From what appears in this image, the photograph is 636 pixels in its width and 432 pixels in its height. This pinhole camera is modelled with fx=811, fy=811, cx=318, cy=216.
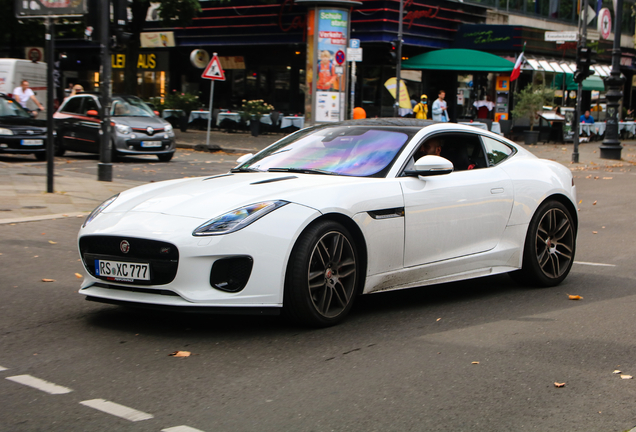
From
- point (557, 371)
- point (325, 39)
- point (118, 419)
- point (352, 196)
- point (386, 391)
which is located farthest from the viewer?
point (325, 39)

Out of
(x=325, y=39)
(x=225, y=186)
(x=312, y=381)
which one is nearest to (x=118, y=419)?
(x=312, y=381)

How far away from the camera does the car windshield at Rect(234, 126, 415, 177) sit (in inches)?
229

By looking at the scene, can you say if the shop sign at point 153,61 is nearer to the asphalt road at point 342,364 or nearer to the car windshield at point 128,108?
the car windshield at point 128,108

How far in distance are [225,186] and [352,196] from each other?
854 millimetres

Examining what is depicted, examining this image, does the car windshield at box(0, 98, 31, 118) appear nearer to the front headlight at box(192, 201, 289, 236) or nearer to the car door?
the car door

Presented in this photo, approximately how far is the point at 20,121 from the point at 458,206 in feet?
52.7

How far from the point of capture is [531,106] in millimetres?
31047

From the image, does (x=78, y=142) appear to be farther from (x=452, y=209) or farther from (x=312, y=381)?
(x=312, y=381)

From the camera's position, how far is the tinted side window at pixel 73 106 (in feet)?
69.1

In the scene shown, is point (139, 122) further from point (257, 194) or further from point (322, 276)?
point (322, 276)

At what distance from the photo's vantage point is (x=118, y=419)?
11.6 feet

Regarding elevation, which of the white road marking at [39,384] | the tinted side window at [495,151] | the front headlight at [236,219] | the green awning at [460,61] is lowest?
the white road marking at [39,384]

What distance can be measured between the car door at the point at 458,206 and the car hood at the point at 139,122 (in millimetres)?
14843

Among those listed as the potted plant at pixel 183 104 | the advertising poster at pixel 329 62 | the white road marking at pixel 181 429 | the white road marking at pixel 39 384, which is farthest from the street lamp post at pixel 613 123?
the white road marking at pixel 181 429
